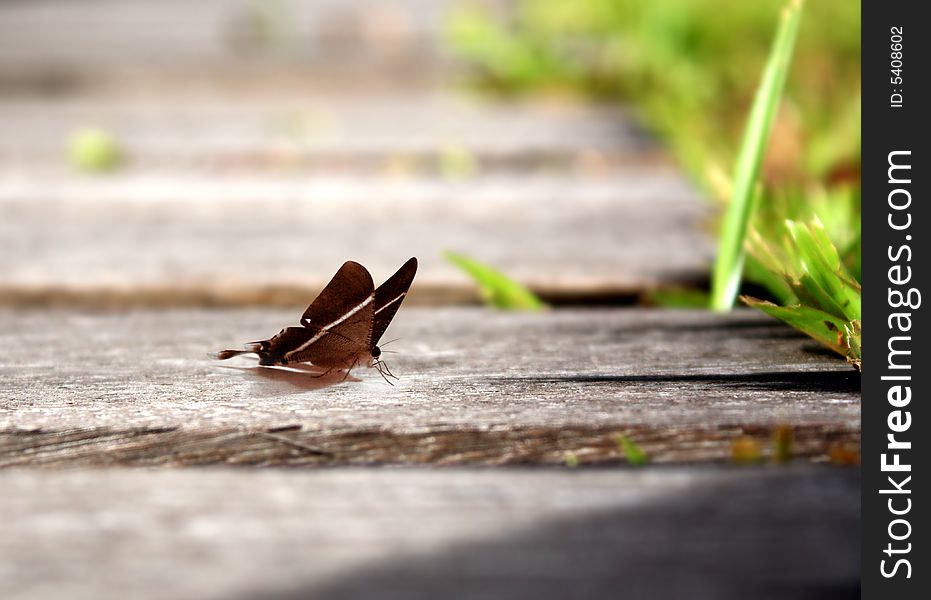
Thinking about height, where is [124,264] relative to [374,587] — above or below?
above

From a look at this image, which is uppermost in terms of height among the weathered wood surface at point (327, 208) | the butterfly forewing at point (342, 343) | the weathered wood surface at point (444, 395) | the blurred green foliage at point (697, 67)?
the blurred green foliage at point (697, 67)

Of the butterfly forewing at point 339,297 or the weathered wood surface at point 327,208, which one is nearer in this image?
the butterfly forewing at point 339,297

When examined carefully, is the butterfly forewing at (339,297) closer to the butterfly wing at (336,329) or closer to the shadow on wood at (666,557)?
the butterfly wing at (336,329)

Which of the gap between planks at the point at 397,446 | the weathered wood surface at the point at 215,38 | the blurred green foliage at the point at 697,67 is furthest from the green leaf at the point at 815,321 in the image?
the weathered wood surface at the point at 215,38

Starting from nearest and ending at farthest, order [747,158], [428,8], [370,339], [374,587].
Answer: [374,587] → [370,339] → [747,158] → [428,8]

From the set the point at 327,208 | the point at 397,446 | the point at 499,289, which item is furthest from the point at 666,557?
the point at 327,208

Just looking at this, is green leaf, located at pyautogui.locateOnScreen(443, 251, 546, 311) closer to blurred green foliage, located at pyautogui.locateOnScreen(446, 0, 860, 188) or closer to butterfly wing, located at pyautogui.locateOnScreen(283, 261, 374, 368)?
butterfly wing, located at pyautogui.locateOnScreen(283, 261, 374, 368)
